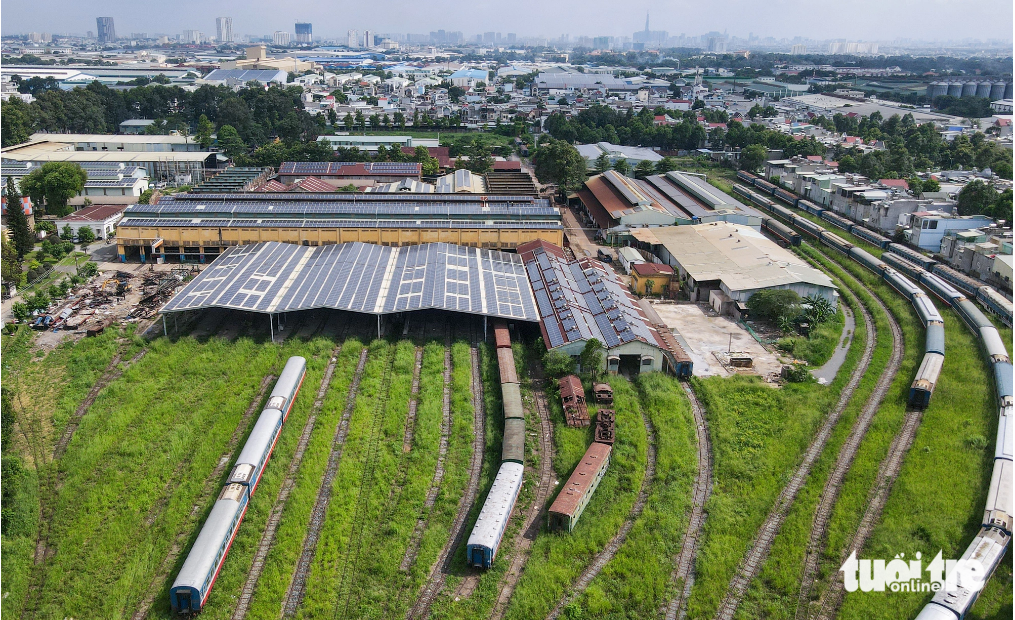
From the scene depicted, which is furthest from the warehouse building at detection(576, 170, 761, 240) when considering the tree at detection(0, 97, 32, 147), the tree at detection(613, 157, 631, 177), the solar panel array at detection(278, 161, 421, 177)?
the tree at detection(0, 97, 32, 147)

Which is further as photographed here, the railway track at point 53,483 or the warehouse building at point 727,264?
the warehouse building at point 727,264

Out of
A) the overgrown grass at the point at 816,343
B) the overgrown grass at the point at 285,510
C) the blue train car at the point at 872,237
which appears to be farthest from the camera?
the blue train car at the point at 872,237

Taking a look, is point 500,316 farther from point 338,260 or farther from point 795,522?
point 795,522

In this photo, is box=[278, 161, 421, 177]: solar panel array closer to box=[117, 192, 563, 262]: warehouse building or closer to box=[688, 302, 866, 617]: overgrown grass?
box=[117, 192, 563, 262]: warehouse building

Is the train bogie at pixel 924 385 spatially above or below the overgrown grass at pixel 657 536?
above

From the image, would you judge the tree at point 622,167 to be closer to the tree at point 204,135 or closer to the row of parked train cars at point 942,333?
the row of parked train cars at point 942,333

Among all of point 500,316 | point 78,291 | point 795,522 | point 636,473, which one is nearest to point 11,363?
point 78,291

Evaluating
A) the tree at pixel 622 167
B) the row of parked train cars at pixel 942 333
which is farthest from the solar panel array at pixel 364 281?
the tree at pixel 622 167
